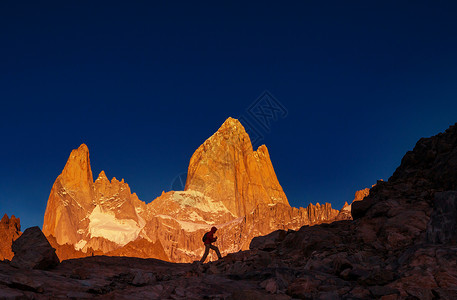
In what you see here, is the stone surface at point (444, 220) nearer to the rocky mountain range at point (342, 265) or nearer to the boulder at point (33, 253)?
the rocky mountain range at point (342, 265)

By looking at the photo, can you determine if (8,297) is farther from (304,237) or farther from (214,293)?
(304,237)

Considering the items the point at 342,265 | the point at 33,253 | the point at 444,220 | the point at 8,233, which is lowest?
the point at 342,265

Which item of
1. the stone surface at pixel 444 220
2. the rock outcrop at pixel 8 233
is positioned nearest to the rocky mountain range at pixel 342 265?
the stone surface at pixel 444 220

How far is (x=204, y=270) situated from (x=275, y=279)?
653cm

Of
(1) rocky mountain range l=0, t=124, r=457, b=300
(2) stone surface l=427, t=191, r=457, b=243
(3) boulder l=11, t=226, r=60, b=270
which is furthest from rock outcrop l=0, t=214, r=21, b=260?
(2) stone surface l=427, t=191, r=457, b=243

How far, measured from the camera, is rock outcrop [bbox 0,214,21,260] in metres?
96.3

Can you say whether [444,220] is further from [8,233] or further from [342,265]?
[8,233]

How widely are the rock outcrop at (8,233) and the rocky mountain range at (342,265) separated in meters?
96.3

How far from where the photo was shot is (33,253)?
14.2 m

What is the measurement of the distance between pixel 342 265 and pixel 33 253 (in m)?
12.3

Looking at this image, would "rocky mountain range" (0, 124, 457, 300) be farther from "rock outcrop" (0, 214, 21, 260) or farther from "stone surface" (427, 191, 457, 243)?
"rock outcrop" (0, 214, 21, 260)

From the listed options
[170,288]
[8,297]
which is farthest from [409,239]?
[8,297]

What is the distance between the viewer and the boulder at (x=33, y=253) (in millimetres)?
13817

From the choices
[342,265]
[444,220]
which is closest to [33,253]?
[342,265]
